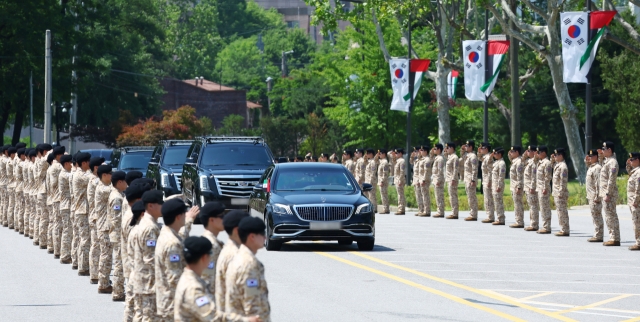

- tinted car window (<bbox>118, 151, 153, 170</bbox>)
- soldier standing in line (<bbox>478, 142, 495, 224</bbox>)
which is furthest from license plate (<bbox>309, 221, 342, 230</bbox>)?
tinted car window (<bbox>118, 151, 153, 170</bbox>)

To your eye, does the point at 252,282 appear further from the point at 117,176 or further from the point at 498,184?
the point at 498,184

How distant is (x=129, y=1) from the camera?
89500 mm

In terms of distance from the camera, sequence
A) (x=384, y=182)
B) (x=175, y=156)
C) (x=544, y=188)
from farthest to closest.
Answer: (x=384, y=182), (x=175, y=156), (x=544, y=188)

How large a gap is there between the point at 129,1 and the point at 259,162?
64.1m

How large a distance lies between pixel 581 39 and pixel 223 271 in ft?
79.6

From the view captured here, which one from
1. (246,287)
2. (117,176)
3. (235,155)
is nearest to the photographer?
(246,287)

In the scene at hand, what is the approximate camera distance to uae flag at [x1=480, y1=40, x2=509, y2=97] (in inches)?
1511

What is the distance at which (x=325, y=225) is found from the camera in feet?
64.5

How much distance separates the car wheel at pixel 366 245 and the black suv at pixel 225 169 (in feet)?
20.5

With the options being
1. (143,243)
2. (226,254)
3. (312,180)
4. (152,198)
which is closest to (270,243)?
(312,180)

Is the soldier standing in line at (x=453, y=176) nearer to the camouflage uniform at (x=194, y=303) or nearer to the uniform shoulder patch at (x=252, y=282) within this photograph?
the uniform shoulder patch at (x=252, y=282)

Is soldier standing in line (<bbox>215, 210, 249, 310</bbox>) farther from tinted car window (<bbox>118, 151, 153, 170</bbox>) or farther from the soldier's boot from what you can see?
tinted car window (<bbox>118, 151, 153, 170</bbox>)

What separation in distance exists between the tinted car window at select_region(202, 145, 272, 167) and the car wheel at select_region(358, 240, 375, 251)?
7.52 m

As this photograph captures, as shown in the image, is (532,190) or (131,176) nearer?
(131,176)
